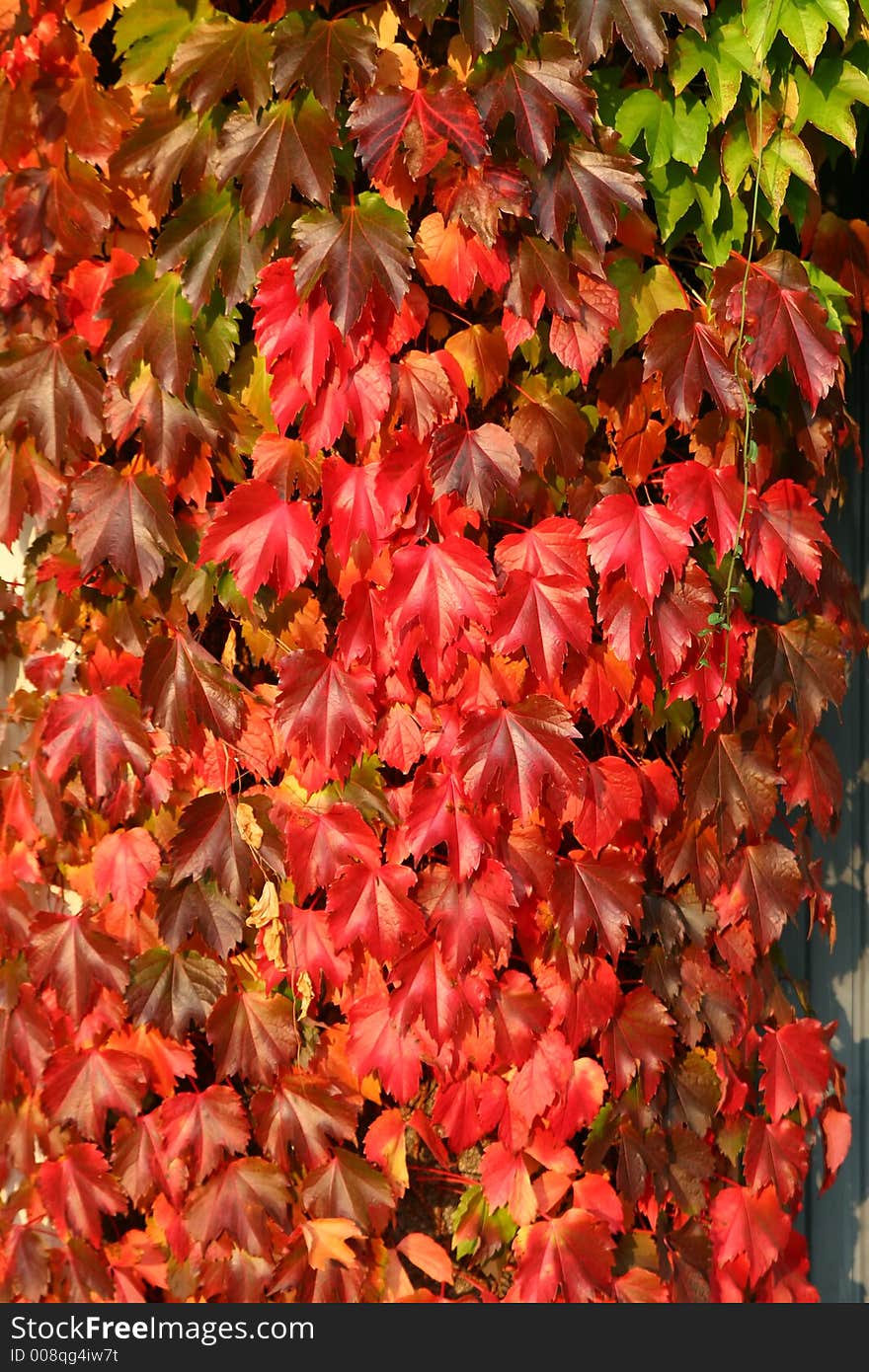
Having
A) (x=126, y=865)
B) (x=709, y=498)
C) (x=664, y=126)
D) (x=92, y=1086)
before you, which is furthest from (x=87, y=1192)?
(x=664, y=126)

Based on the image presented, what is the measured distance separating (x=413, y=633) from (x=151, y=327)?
0.53m

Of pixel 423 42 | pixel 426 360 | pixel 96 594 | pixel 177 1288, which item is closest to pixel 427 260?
pixel 426 360

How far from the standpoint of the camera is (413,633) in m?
1.70

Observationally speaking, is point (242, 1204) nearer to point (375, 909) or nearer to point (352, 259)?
point (375, 909)

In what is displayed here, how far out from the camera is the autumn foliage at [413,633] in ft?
5.45

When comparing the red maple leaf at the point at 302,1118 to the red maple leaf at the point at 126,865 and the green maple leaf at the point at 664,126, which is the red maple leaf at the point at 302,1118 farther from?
the green maple leaf at the point at 664,126

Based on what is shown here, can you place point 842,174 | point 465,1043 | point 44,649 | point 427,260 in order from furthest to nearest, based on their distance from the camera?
point 842,174
point 44,649
point 465,1043
point 427,260

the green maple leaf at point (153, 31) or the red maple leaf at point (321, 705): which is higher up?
the green maple leaf at point (153, 31)

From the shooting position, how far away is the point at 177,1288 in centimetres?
191

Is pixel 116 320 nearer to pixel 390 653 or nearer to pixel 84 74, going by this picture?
pixel 84 74

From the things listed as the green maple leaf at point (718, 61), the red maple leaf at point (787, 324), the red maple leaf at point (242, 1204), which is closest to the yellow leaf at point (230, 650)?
the red maple leaf at point (242, 1204)

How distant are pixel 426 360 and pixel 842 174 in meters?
1.07

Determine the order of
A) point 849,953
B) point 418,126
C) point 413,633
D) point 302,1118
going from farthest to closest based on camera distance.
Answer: point 849,953
point 302,1118
point 413,633
point 418,126

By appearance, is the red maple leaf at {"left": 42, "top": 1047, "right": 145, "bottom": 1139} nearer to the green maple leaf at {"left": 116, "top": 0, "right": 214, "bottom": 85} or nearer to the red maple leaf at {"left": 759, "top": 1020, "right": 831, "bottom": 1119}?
the red maple leaf at {"left": 759, "top": 1020, "right": 831, "bottom": 1119}
